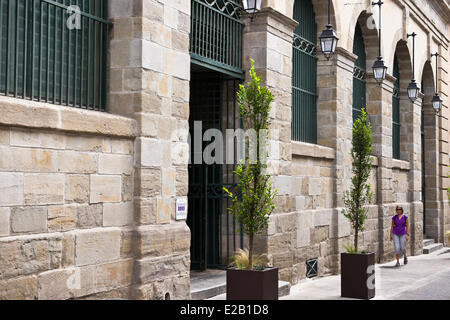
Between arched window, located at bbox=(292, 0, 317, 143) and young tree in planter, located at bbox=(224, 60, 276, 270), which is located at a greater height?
arched window, located at bbox=(292, 0, 317, 143)

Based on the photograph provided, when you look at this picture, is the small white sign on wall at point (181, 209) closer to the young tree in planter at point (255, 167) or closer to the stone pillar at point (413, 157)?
the young tree in planter at point (255, 167)

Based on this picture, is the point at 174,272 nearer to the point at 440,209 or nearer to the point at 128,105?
the point at 128,105

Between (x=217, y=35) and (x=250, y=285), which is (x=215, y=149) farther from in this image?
(x=250, y=285)

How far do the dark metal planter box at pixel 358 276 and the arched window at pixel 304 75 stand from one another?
292 cm

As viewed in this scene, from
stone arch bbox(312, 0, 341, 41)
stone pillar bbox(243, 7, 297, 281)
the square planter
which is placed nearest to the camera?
the square planter

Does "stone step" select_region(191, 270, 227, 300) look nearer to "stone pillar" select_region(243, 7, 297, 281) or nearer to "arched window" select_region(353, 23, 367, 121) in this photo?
"stone pillar" select_region(243, 7, 297, 281)

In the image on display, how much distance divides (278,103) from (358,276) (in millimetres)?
2950

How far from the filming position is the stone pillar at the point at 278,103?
10.1m

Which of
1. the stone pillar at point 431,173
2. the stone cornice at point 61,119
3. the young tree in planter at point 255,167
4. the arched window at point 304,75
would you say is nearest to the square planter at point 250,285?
the young tree in planter at point 255,167

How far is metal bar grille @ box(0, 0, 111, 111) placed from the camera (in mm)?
6094

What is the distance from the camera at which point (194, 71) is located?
1016cm

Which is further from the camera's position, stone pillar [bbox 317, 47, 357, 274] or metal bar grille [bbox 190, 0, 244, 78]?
stone pillar [bbox 317, 47, 357, 274]

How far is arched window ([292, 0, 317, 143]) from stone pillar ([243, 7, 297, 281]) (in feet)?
3.75

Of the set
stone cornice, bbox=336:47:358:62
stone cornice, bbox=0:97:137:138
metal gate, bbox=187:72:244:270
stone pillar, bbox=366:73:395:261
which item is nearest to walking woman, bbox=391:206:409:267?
stone pillar, bbox=366:73:395:261
